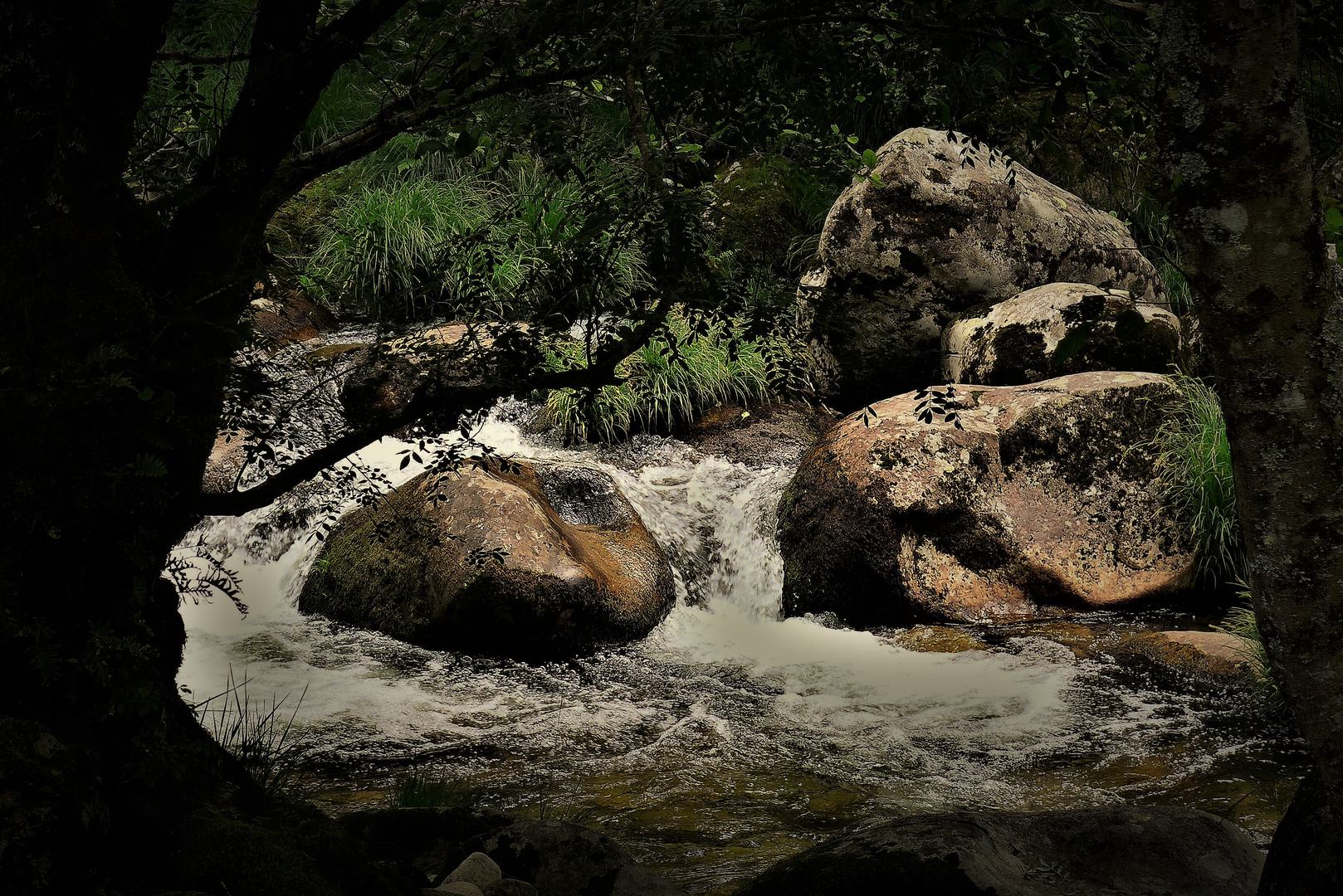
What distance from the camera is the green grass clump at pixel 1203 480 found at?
21.8 feet

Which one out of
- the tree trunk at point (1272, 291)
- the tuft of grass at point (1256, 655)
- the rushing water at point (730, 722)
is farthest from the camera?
the tuft of grass at point (1256, 655)

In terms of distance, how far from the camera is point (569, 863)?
2.77 m

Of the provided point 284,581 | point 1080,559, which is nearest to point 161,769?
point 284,581

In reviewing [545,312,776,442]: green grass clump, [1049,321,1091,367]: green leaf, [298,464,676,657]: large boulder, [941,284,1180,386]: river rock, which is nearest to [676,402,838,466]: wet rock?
[545,312,776,442]: green grass clump

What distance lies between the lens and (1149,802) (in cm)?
435

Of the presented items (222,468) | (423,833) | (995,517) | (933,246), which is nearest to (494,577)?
(222,468)

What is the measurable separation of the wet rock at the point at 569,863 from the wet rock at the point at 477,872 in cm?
12

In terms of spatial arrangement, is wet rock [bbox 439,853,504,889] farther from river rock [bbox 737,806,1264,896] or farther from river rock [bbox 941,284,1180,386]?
river rock [bbox 941,284,1180,386]

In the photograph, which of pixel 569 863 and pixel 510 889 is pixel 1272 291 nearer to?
pixel 510 889

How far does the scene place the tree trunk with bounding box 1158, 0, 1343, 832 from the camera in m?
1.49

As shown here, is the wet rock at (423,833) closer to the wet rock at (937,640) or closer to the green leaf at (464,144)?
the green leaf at (464,144)

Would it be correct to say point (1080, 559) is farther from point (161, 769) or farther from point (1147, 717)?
point (161, 769)

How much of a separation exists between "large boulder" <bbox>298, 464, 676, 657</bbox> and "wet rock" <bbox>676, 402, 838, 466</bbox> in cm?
165

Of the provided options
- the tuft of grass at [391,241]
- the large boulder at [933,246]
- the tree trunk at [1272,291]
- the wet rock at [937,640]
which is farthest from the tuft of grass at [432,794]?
the tuft of grass at [391,241]
